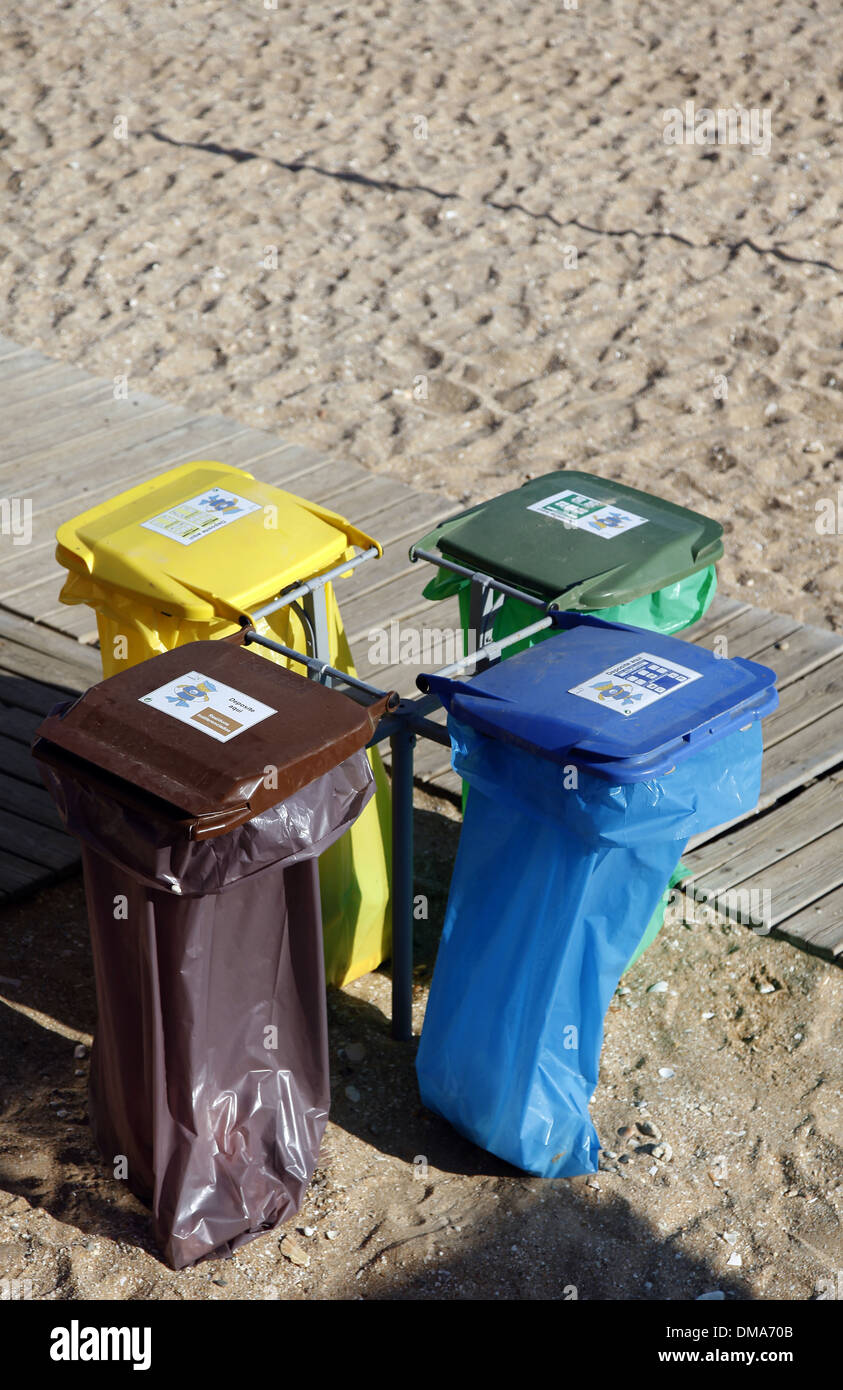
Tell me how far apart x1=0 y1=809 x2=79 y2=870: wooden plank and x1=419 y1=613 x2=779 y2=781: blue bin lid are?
4.53 ft

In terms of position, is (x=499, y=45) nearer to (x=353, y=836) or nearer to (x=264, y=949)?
(x=353, y=836)

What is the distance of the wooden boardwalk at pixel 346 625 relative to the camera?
377cm

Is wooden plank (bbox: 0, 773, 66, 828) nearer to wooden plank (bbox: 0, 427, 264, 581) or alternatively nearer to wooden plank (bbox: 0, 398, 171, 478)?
wooden plank (bbox: 0, 427, 264, 581)

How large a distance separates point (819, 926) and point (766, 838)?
1.14 ft

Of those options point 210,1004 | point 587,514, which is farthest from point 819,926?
point 210,1004

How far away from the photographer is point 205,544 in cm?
310

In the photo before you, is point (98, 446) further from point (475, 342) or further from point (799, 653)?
point (799, 653)

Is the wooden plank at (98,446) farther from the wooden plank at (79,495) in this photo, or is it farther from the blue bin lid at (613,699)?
the blue bin lid at (613,699)

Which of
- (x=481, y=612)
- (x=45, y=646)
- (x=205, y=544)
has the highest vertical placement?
(x=205, y=544)

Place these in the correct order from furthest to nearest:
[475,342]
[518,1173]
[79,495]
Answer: [475,342] < [79,495] < [518,1173]

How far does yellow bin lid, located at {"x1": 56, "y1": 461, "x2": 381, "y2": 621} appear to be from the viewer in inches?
117

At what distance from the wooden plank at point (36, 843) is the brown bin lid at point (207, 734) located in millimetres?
1161

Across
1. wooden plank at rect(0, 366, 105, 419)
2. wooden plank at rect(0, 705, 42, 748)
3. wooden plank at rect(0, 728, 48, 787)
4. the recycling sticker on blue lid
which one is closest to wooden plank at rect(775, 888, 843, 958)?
the recycling sticker on blue lid

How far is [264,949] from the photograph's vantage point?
8.85ft
